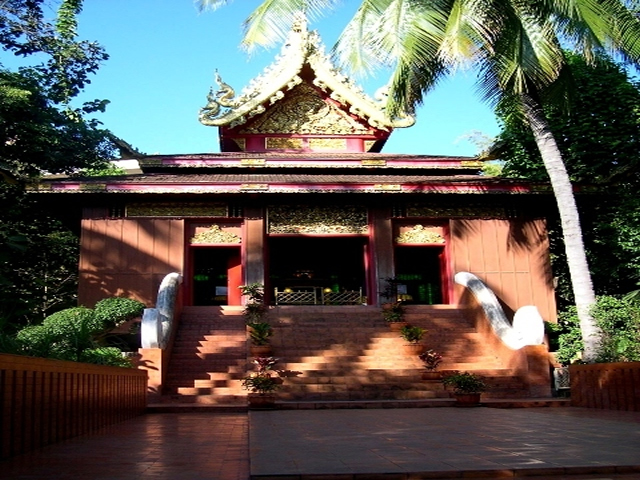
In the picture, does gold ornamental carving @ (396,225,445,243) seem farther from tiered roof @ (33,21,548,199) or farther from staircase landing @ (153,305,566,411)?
staircase landing @ (153,305,566,411)

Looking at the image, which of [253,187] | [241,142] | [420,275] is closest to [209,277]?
[241,142]

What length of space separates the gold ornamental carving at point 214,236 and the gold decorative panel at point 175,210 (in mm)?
353

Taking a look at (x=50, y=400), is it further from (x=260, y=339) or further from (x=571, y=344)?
(x=571, y=344)

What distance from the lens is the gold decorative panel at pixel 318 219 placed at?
15664 mm

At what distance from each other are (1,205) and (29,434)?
1261 cm

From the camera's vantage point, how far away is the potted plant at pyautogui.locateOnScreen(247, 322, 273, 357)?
37.6 ft

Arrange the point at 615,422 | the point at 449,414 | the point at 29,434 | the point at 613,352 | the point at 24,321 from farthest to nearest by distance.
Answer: the point at 24,321 → the point at 613,352 → the point at 449,414 → the point at 615,422 → the point at 29,434

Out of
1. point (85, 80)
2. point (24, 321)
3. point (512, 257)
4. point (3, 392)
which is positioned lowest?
point (3, 392)

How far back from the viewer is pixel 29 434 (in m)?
4.90

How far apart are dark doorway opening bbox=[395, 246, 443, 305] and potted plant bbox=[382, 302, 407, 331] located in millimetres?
6810

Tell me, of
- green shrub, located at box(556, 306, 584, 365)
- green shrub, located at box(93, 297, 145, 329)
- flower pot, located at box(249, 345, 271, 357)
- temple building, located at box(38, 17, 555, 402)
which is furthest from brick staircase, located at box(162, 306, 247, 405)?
green shrub, located at box(556, 306, 584, 365)

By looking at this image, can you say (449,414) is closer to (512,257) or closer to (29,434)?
(29,434)

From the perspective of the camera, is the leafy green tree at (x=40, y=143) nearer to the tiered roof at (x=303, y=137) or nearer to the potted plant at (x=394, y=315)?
the tiered roof at (x=303, y=137)

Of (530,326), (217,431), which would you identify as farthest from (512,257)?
(217,431)
